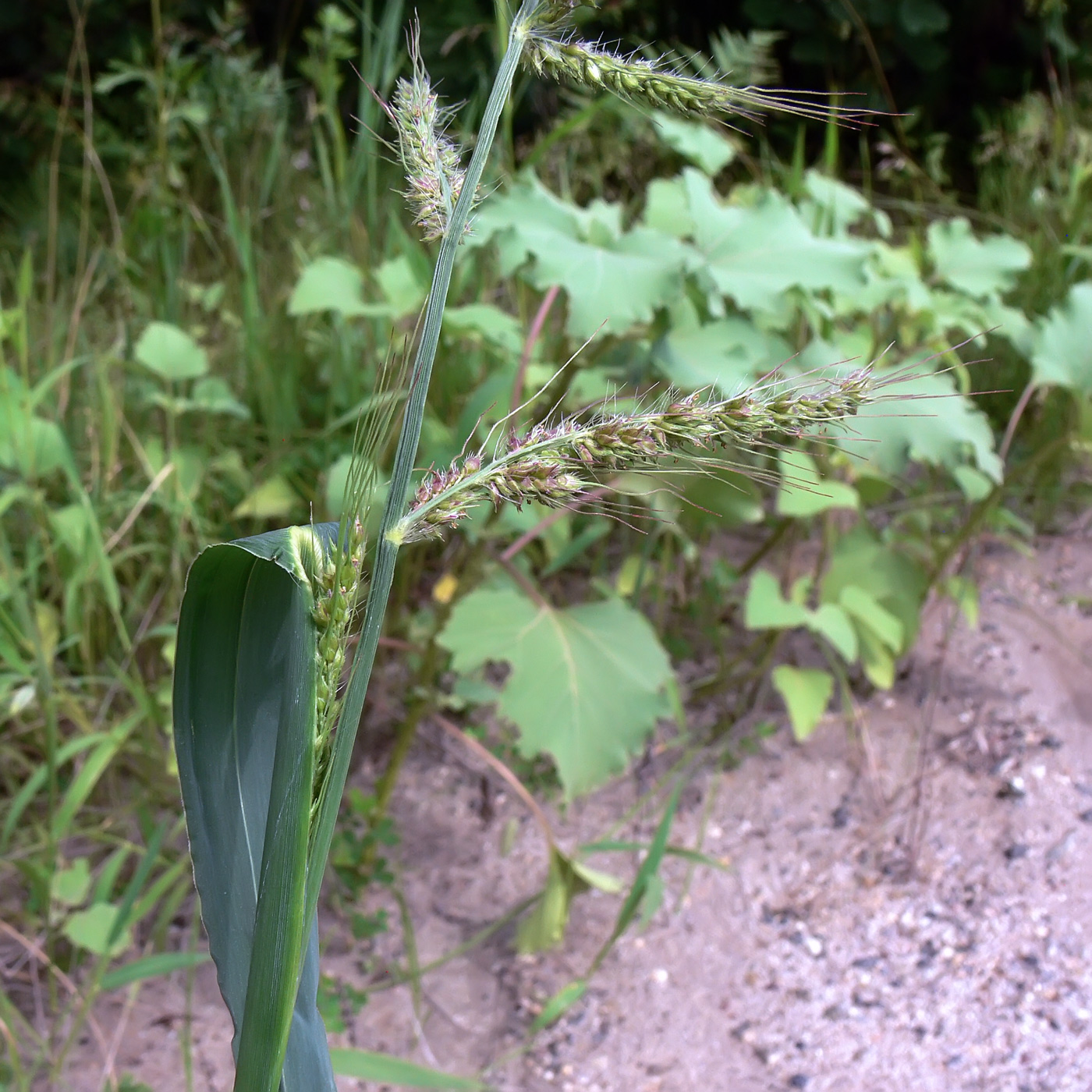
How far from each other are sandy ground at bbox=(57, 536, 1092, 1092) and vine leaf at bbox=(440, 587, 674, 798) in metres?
0.34

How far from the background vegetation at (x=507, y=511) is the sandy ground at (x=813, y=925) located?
10 centimetres

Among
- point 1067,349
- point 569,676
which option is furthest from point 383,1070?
point 1067,349

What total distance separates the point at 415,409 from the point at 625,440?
0.29 feet

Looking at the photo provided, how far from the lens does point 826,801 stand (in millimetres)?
1608

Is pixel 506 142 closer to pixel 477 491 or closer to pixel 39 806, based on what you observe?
pixel 39 806

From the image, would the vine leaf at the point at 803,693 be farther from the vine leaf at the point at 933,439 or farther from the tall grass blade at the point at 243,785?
the tall grass blade at the point at 243,785

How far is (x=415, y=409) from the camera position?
417 mm

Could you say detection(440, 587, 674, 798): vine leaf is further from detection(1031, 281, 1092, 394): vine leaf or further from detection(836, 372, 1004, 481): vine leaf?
detection(1031, 281, 1092, 394): vine leaf

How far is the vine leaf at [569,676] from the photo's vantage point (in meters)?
1.23

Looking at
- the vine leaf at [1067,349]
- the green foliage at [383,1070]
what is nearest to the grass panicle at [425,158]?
the green foliage at [383,1070]

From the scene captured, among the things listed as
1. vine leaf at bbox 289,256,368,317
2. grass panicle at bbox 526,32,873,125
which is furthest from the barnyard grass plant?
vine leaf at bbox 289,256,368,317

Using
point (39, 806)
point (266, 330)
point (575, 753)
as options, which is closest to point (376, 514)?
point (575, 753)

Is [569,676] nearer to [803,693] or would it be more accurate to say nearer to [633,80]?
[803,693]

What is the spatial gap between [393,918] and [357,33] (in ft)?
10.3
